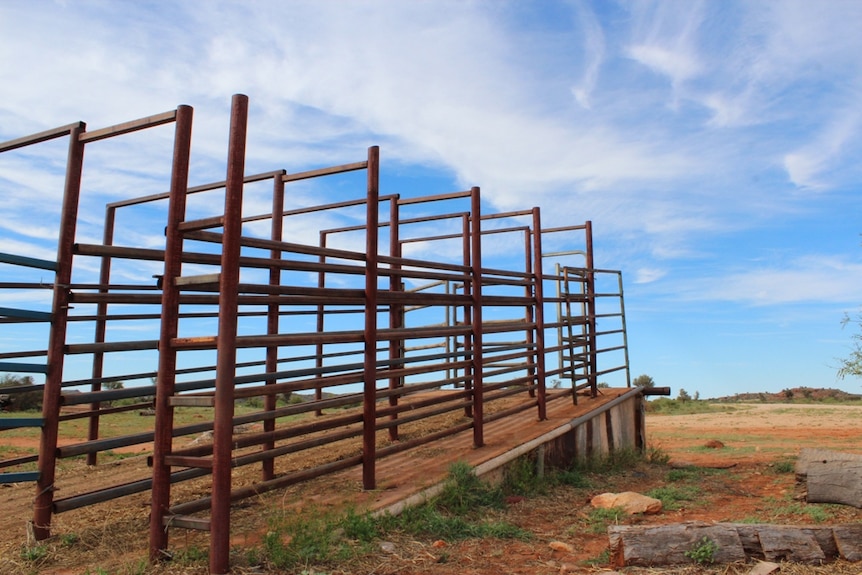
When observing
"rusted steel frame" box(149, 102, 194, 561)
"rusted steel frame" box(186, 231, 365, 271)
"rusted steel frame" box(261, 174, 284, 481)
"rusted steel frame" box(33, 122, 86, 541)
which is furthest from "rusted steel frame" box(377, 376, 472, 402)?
"rusted steel frame" box(33, 122, 86, 541)

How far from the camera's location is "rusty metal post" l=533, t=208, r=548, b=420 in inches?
329

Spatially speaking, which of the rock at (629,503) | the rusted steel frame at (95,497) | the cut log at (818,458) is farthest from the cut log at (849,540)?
the rusted steel frame at (95,497)

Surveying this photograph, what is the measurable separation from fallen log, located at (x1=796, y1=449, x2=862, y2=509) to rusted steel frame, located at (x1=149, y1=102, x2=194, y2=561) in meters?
6.69

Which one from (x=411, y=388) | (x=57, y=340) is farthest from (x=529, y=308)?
(x=57, y=340)

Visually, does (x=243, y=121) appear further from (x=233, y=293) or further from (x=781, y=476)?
(x=781, y=476)

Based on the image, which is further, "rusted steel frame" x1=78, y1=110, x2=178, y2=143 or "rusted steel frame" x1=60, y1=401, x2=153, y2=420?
"rusted steel frame" x1=60, y1=401, x2=153, y2=420

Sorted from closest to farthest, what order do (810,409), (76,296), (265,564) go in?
(265,564)
(76,296)
(810,409)

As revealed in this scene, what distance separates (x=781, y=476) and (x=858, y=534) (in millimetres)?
4580

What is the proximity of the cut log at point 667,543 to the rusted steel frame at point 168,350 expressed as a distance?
317cm

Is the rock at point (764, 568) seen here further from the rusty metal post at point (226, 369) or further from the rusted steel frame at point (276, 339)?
the rusty metal post at point (226, 369)

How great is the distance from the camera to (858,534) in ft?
15.5

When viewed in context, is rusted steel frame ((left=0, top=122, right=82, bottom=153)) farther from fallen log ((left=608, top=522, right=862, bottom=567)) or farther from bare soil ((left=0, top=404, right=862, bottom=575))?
fallen log ((left=608, top=522, right=862, bottom=567))

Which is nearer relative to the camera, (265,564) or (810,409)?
(265,564)

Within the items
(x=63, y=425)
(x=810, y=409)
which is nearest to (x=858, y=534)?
(x=63, y=425)
